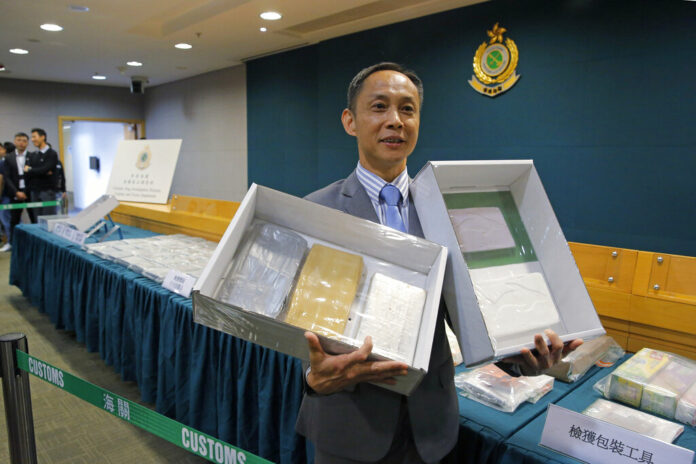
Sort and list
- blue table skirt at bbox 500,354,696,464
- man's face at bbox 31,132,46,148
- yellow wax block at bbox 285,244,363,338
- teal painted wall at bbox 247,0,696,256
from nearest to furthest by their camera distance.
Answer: yellow wax block at bbox 285,244,363,338, blue table skirt at bbox 500,354,696,464, teal painted wall at bbox 247,0,696,256, man's face at bbox 31,132,46,148

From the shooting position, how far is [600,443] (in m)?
0.95

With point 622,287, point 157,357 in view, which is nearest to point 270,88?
point 157,357

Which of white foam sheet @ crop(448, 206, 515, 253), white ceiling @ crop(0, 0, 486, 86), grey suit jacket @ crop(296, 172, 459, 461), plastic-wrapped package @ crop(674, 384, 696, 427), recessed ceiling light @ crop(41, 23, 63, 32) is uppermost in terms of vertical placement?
white ceiling @ crop(0, 0, 486, 86)

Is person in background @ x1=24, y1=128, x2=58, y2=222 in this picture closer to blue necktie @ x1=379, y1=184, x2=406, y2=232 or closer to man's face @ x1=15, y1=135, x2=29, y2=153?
man's face @ x1=15, y1=135, x2=29, y2=153

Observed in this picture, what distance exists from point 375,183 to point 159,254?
2.26 meters

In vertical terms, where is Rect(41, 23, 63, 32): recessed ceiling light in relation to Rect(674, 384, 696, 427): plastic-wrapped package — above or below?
above

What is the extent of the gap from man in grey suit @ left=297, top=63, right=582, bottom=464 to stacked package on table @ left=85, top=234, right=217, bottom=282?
156cm

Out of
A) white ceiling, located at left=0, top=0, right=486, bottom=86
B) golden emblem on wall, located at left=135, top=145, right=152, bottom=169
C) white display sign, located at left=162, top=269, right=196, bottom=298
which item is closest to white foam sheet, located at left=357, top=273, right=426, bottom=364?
white display sign, located at left=162, top=269, right=196, bottom=298

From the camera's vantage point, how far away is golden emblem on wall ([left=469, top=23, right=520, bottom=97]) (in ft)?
12.0

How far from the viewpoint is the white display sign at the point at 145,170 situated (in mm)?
4340

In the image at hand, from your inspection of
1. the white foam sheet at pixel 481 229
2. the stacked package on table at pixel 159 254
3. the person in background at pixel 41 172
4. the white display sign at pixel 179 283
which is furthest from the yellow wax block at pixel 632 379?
the person in background at pixel 41 172

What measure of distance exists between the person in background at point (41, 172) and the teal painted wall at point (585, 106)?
4521mm

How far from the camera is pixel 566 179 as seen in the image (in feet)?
11.4

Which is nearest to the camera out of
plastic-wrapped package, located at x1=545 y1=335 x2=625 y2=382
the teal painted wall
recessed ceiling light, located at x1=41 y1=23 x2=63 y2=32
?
plastic-wrapped package, located at x1=545 y1=335 x2=625 y2=382
